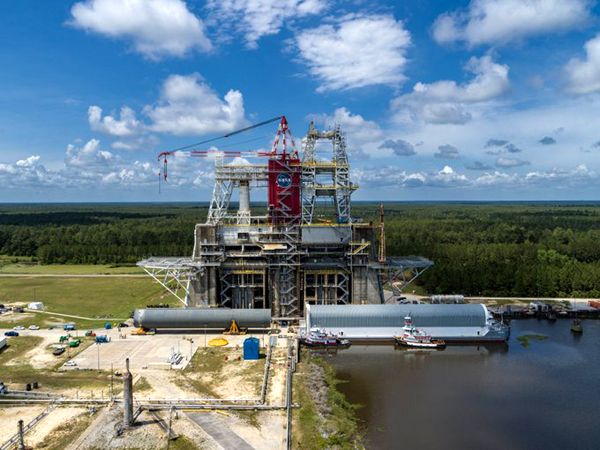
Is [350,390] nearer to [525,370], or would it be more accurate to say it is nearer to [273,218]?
[525,370]

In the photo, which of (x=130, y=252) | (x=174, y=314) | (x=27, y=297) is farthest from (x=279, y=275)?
(x=130, y=252)

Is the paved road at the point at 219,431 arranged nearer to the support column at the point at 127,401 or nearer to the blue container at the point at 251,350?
the support column at the point at 127,401

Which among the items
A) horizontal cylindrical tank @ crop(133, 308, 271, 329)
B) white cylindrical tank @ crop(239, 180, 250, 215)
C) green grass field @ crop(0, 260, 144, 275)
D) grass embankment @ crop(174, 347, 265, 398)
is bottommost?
grass embankment @ crop(174, 347, 265, 398)

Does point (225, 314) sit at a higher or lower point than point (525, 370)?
higher

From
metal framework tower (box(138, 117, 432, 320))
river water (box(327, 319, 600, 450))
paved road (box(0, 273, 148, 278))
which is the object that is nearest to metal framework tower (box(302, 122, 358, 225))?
metal framework tower (box(138, 117, 432, 320))

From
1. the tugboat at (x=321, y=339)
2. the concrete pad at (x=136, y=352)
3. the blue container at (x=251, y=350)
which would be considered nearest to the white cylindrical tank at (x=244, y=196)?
the concrete pad at (x=136, y=352)

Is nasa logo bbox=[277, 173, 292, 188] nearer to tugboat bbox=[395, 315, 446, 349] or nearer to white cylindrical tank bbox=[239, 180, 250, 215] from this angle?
white cylindrical tank bbox=[239, 180, 250, 215]
